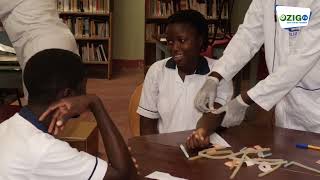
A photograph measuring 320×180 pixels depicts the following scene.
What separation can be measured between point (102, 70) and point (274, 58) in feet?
15.2

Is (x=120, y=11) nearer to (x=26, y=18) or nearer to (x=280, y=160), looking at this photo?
(x=26, y=18)

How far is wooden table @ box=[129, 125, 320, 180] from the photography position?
1.40 m

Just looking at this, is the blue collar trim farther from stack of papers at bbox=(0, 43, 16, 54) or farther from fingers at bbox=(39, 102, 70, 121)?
stack of papers at bbox=(0, 43, 16, 54)

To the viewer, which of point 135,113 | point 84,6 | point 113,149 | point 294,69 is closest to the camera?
point 113,149

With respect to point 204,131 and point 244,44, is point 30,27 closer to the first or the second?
point 244,44

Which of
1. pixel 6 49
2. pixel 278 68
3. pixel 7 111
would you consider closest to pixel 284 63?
pixel 278 68

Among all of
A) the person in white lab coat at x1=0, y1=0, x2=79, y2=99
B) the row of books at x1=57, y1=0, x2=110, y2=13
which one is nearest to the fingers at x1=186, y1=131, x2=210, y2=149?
the person in white lab coat at x1=0, y1=0, x2=79, y2=99

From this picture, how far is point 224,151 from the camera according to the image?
5.17 ft

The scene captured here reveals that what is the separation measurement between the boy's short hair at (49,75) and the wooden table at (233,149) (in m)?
0.35

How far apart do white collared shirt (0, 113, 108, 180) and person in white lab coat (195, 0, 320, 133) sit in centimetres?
73

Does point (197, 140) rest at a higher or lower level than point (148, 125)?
higher

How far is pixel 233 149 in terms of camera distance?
1605 mm

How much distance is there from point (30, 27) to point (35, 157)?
165 centimetres

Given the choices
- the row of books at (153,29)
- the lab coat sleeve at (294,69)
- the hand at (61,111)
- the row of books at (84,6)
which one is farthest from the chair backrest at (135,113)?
the row of books at (153,29)
